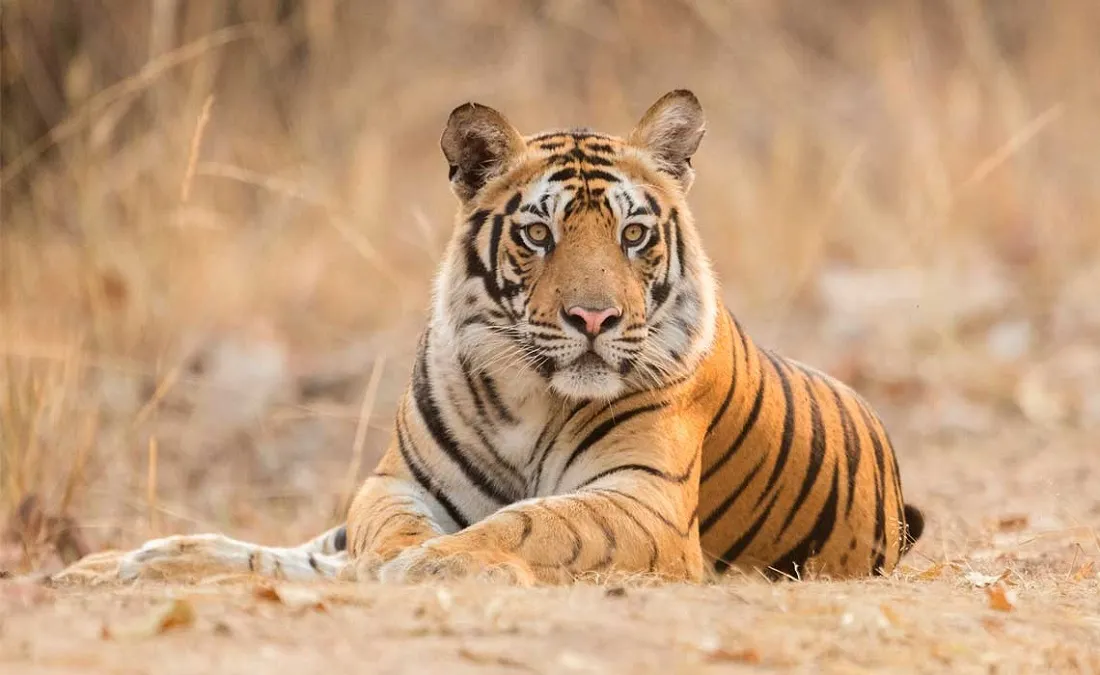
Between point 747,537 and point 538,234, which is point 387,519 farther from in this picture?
point 747,537

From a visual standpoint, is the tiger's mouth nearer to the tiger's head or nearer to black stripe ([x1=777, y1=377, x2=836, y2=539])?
the tiger's head

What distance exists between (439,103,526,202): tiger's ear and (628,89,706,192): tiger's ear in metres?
0.33

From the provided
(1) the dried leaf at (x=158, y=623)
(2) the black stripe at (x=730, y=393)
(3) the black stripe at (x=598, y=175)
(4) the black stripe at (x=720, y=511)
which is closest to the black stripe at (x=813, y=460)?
(4) the black stripe at (x=720, y=511)

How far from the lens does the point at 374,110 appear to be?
11.2 metres

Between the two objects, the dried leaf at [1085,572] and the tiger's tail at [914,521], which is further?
the tiger's tail at [914,521]

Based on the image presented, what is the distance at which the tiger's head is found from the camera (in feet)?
13.1

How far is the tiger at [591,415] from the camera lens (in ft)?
13.0

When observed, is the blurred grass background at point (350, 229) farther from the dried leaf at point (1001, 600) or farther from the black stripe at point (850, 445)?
the dried leaf at point (1001, 600)

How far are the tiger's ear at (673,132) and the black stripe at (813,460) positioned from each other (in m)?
0.74

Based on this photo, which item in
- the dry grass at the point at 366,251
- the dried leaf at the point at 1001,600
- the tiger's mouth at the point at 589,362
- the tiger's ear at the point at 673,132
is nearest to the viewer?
the dried leaf at the point at 1001,600

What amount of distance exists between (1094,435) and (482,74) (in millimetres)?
5349

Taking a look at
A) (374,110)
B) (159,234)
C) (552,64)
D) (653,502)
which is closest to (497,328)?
(653,502)

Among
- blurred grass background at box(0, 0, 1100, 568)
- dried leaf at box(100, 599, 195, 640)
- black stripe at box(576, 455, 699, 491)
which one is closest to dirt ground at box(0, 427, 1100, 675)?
dried leaf at box(100, 599, 195, 640)

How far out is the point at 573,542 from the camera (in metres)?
3.77
